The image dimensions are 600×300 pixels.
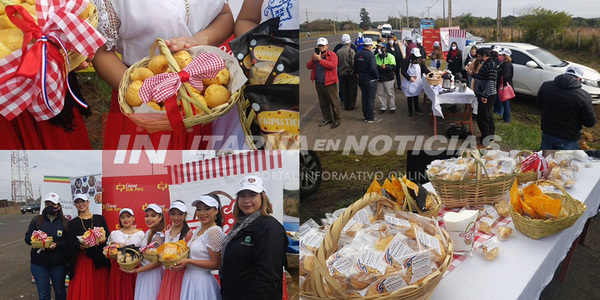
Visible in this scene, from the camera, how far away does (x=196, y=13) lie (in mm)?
935

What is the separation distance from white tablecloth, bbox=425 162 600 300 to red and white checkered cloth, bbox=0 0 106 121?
119cm

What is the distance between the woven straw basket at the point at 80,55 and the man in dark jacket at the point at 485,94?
11.9ft

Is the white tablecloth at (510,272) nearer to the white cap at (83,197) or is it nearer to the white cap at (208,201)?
the white cap at (208,201)

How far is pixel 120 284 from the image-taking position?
3.54 feet

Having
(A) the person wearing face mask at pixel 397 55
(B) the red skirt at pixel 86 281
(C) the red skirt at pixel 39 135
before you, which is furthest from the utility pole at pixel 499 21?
(B) the red skirt at pixel 86 281

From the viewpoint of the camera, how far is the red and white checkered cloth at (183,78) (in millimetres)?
859

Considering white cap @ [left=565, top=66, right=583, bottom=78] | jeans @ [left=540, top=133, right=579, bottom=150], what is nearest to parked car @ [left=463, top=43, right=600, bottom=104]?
white cap @ [left=565, top=66, right=583, bottom=78]

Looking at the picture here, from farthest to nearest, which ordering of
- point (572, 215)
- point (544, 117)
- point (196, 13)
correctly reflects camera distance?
point (544, 117) → point (572, 215) → point (196, 13)

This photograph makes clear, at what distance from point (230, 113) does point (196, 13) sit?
0.25 meters

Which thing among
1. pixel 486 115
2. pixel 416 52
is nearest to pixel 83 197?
pixel 486 115

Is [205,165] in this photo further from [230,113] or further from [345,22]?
[345,22]

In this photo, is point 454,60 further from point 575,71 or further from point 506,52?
point 575,71

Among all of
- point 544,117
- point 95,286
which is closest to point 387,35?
point 544,117

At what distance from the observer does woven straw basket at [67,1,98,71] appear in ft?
2.81
